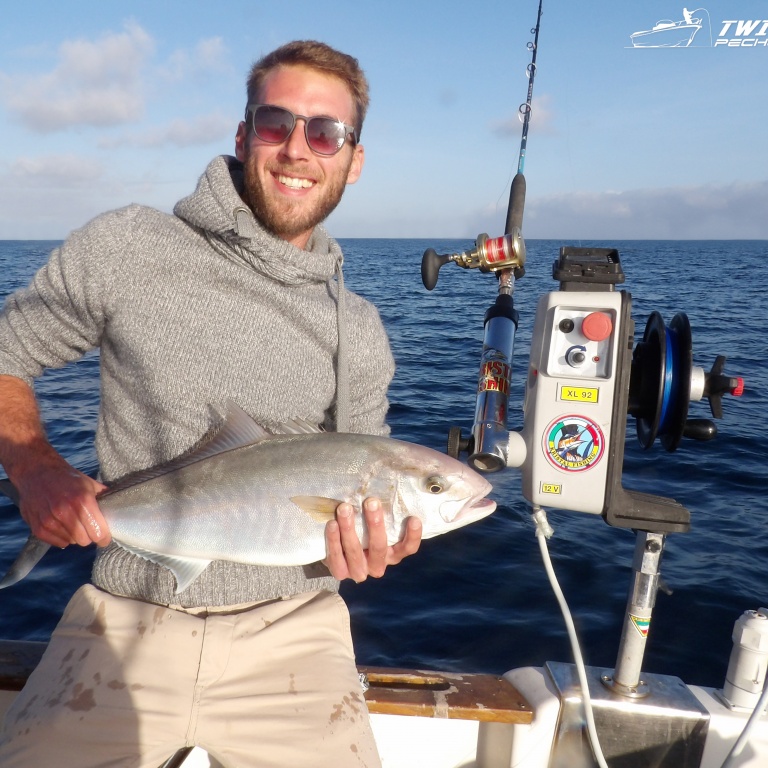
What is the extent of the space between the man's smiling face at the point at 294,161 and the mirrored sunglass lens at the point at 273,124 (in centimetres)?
2

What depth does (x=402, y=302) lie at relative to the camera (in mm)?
26203

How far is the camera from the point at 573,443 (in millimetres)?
2428

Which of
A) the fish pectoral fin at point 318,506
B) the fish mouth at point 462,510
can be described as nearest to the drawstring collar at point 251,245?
the fish pectoral fin at point 318,506

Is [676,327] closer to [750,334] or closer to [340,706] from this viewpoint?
[340,706]

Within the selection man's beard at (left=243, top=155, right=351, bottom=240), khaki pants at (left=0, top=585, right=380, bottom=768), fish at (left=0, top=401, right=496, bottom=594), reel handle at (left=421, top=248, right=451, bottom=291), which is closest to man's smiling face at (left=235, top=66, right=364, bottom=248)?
man's beard at (left=243, top=155, right=351, bottom=240)

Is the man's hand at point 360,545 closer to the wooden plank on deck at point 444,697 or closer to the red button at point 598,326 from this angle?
the wooden plank on deck at point 444,697

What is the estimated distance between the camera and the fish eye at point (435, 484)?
2473 millimetres

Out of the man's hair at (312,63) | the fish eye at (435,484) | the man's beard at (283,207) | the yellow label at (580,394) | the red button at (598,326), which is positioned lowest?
the fish eye at (435,484)

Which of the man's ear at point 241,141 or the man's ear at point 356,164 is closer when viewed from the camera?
the man's ear at point 241,141

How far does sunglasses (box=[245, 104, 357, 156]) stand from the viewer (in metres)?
2.87

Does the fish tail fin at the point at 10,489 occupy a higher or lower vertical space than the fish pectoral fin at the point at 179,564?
higher

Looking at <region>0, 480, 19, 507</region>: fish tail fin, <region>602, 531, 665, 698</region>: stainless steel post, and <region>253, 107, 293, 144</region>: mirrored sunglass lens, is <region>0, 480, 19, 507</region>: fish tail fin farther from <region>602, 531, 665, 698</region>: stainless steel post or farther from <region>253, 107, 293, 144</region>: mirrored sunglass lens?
<region>602, 531, 665, 698</region>: stainless steel post

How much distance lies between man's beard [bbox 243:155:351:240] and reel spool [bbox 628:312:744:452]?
4.87 ft

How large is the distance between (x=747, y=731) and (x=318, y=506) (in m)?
1.76
